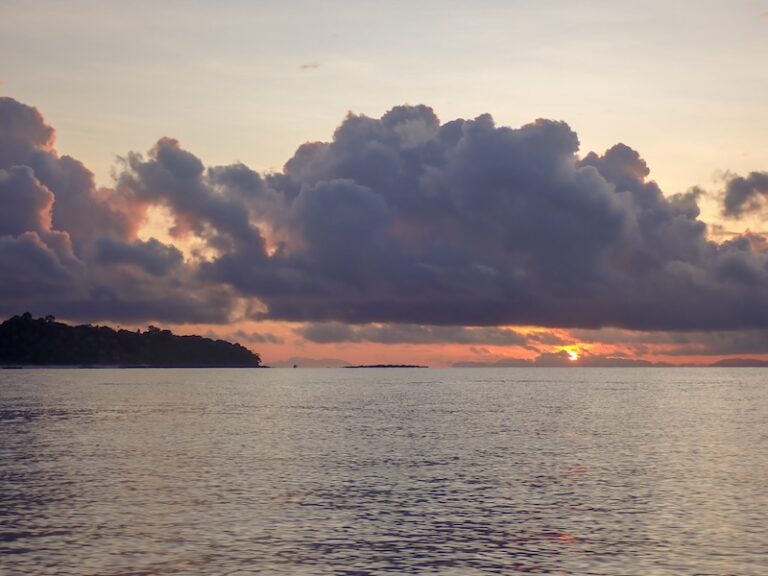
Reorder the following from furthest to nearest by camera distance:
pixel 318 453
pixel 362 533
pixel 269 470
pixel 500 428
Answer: pixel 500 428 → pixel 318 453 → pixel 269 470 → pixel 362 533

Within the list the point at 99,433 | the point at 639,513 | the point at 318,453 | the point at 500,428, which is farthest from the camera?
the point at 500,428

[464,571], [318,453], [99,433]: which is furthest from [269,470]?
[99,433]

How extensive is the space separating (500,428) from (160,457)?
56674mm

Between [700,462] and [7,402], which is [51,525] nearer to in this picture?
[700,462]

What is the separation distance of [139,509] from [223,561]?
52.6 ft

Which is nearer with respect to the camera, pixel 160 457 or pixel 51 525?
pixel 51 525

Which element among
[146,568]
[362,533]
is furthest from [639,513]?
[146,568]

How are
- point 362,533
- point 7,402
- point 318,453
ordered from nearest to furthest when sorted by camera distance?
1. point 362,533
2. point 318,453
3. point 7,402

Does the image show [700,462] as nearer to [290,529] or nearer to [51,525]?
[290,529]

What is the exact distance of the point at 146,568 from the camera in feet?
129

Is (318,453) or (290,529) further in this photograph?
(318,453)

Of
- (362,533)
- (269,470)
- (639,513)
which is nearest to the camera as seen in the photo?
(362,533)

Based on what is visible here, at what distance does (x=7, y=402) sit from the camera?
193875mm

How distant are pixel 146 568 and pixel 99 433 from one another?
77.4m
